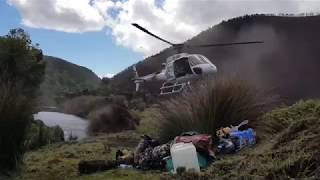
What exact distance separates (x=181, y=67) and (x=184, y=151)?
19.0 meters

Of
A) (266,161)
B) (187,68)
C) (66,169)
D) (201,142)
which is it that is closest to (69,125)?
(187,68)

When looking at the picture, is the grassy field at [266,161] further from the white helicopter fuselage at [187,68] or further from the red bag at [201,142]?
the white helicopter fuselage at [187,68]

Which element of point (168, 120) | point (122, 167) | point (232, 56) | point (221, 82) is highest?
point (232, 56)

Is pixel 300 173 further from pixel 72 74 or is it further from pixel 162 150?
pixel 72 74

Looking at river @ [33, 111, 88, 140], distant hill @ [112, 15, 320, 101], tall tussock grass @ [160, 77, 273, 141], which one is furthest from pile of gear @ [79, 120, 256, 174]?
distant hill @ [112, 15, 320, 101]

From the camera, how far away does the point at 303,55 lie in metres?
60.5

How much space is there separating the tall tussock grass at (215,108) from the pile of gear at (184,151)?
0.41 meters

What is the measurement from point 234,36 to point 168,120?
183 feet

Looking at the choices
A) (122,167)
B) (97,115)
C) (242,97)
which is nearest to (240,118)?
(242,97)

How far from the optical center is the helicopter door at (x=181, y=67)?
83.4 feet

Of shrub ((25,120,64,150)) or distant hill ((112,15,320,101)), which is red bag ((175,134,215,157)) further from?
distant hill ((112,15,320,101))

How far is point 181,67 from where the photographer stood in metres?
25.8

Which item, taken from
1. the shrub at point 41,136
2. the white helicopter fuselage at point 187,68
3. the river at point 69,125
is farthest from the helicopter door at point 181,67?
the shrub at point 41,136

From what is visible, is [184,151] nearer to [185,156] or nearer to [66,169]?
[185,156]
